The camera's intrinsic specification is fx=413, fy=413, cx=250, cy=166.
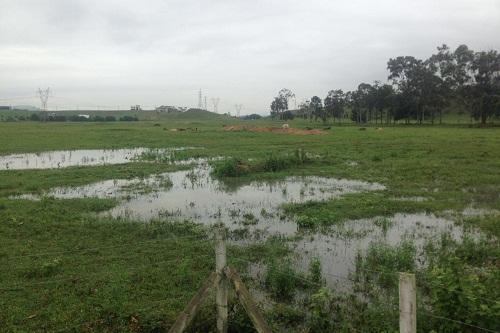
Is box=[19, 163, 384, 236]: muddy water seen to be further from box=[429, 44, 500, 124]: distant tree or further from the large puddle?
box=[429, 44, 500, 124]: distant tree

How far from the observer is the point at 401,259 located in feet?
31.4

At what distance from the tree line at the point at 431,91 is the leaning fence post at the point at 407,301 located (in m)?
71.8

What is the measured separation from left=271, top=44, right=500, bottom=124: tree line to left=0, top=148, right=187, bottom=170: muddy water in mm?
59140

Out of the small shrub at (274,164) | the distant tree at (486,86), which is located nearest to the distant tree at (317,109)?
the distant tree at (486,86)

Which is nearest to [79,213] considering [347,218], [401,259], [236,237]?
[236,237]

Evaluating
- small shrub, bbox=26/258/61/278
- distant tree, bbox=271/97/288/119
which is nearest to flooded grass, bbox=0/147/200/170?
small shrub, bbox=26/258/61/278

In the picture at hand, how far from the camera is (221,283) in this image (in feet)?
19.1

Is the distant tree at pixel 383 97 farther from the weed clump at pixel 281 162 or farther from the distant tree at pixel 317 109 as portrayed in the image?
the weed clump at pixel 281 162

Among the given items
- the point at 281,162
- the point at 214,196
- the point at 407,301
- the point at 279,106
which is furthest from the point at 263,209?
the point at 279,106

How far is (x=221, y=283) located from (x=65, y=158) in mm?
29125

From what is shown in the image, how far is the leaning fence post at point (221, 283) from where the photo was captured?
18.6ft

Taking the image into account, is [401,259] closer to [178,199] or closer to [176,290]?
[176,290]

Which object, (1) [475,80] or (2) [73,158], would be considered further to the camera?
(1) [475,80]

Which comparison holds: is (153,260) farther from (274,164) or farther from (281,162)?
(281,162)
